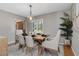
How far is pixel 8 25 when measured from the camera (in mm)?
3305

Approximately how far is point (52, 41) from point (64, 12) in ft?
2.86

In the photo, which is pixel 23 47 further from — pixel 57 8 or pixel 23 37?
pixel 57 8

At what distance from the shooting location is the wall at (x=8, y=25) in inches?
128

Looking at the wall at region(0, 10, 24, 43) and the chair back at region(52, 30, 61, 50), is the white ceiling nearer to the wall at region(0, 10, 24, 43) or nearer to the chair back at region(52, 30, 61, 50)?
the wall at region(0, 10, 24, 43)

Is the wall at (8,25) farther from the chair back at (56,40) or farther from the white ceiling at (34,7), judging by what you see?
the chair back at (56,40)

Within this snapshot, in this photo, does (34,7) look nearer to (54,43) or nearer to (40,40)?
(40,40)

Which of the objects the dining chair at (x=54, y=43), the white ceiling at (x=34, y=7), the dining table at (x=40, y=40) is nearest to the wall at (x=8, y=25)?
the white ceiling at (x=34, y=7)

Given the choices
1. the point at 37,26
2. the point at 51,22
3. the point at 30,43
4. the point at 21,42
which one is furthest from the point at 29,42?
the point at 51,22

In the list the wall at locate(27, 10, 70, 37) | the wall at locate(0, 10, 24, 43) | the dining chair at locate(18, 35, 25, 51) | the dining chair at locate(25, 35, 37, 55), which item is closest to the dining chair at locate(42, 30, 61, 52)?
the wall at locate(27, 10, 70, 37)

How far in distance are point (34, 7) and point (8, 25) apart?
2.73 feet

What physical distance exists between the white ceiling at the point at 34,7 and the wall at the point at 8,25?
0.47 feet

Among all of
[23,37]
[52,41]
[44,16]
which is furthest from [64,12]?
[23,37]

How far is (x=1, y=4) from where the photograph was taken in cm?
305

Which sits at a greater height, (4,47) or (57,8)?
(57,8)
